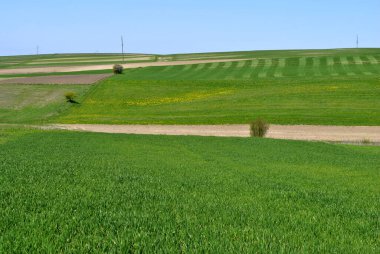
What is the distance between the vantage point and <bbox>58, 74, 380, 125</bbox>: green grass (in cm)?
5238

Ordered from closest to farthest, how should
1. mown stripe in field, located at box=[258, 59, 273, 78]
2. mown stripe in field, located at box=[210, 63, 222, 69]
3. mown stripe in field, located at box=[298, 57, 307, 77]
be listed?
1. mown stripe in field, located at box=[258, 59, 273, 78]
2. mown stripe in field, located at box=[298, 57, 307, 77]
3. mown stripe in field, located at box=[210, 63, 222, 69]

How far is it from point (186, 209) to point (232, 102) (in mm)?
52614

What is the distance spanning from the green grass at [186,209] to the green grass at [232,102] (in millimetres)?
32215

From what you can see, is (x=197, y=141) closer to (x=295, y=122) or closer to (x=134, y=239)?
(x=295, y=122)

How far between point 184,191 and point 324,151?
65.8 feet

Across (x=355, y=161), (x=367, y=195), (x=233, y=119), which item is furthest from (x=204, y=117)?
(x=367, y=195)

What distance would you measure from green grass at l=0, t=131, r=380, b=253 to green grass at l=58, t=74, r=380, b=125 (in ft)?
106

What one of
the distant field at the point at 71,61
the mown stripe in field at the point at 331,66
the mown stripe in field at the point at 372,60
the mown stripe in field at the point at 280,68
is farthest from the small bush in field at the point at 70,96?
the distant field at the point at 71,61

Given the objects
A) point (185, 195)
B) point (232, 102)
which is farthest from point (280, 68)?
point (185, 195)

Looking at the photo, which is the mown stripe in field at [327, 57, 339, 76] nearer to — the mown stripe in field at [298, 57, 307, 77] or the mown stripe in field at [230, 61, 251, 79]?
the mown stripe in field at [298, 57, 307, 77]

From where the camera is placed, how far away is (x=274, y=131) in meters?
45.5

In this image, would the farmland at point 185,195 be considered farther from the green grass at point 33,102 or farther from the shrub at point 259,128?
the green grass at point 33,102

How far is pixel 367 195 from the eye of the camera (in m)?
14.0

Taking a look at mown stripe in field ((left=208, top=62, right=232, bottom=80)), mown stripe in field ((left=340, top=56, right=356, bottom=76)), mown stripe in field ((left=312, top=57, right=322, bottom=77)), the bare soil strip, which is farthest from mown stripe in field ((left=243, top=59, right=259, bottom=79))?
the bare soil strip
